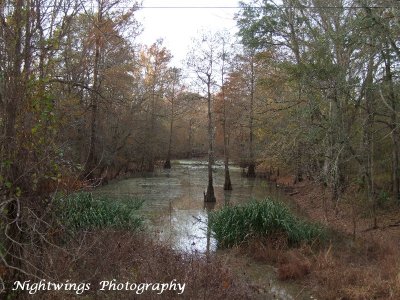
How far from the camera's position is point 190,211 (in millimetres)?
16562

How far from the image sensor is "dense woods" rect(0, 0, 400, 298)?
168 inches

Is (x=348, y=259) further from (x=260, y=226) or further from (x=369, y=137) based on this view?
(x=369, y=137)

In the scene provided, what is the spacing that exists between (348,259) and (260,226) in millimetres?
2209

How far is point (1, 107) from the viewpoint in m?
4.29

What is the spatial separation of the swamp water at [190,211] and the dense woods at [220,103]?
1.72 metres

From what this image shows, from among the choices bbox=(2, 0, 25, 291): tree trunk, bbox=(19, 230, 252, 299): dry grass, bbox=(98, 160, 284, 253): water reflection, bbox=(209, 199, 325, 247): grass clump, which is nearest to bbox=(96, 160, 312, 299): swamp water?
bbox=(98, 160, 284, 253): water reflection

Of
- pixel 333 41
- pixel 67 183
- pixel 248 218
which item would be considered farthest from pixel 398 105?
pixel 67 183

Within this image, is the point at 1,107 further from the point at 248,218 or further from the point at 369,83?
the point at 369,83

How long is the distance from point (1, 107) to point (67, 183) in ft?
3.90

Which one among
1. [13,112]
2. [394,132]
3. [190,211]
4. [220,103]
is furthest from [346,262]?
[220,103]

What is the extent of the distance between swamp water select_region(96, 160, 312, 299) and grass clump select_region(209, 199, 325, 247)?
498 millimetres

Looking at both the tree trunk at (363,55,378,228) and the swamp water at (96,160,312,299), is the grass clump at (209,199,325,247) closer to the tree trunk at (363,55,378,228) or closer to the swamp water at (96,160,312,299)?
the swamp water at (96,160,312,299)

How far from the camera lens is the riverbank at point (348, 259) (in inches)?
256

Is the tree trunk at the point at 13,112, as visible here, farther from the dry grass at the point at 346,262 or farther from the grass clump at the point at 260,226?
the grass clump at the point at 260,226
